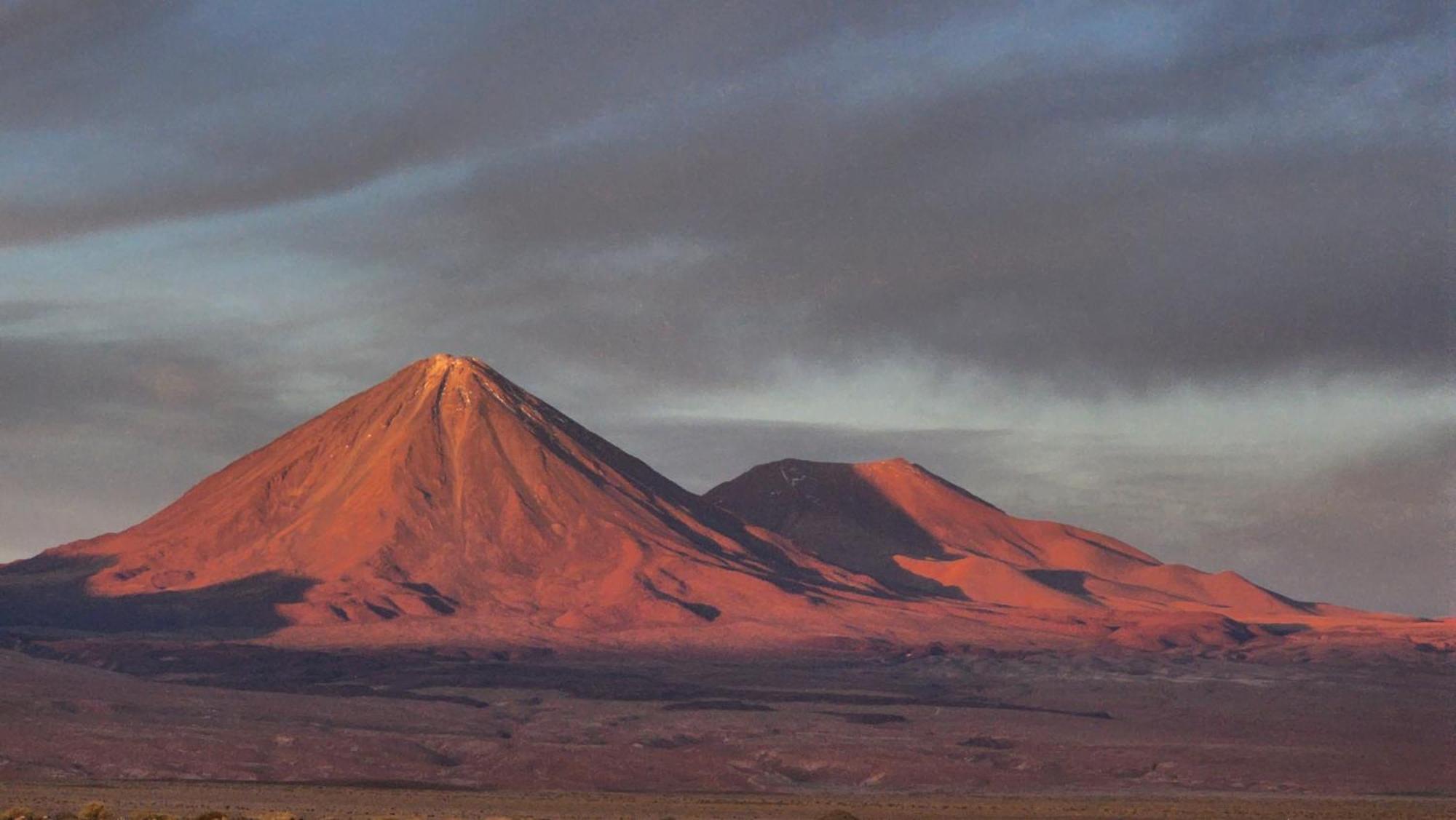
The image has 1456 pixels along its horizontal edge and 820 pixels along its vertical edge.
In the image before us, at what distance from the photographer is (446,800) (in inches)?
3868

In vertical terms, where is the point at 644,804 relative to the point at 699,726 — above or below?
below

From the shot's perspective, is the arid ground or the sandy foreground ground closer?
the sandy foreground ground

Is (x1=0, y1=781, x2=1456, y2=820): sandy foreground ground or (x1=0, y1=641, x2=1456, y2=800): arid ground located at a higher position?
(x1=0, y1=641, x2=1456, y2=800): arid ground

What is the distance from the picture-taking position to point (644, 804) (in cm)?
9975

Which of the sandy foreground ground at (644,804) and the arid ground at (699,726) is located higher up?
the arid ground at (699,726)

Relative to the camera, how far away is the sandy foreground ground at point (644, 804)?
88938 millimetres

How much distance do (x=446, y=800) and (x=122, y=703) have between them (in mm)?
51126

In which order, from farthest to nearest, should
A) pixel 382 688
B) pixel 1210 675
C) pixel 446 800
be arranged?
pixel 1210 675
pixel 382 688
pixel 446 800

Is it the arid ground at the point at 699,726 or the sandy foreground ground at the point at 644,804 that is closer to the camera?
the sandy foreground ground at the point at 644,804

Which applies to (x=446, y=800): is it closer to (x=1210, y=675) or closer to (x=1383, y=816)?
(x=1383, y=816)

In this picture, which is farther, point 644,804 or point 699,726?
point 699,726

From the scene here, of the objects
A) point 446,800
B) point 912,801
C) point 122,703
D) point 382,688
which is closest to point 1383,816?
point 912,801

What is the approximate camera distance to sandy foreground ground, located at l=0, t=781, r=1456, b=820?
292 ft

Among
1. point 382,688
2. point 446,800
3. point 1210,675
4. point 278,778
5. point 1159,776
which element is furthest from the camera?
point 1210,675
